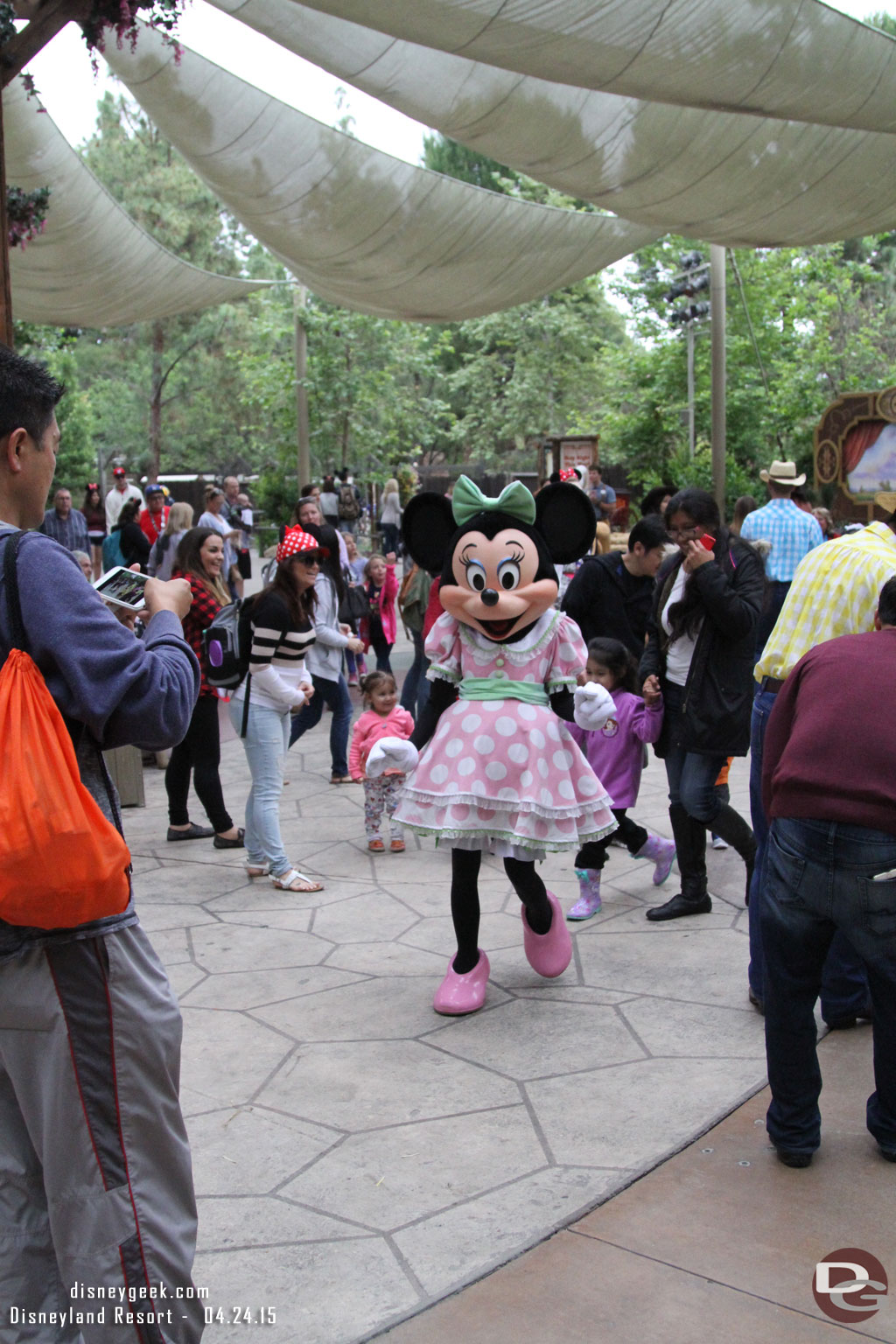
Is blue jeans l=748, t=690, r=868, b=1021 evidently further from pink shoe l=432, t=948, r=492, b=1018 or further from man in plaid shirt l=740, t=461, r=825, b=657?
man in plaid shirt l=740, t=461, r=825, b=657

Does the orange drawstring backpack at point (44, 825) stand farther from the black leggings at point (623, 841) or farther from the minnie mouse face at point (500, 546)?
the black leggings at point (623, 841)

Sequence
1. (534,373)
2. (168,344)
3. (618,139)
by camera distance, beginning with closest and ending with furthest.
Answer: (618,139)
(534,373)
(168,344)

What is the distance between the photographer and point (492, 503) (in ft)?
15.3

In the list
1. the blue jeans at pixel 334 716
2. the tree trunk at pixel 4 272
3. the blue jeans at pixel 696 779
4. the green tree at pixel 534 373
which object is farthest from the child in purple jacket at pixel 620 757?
the green tree at pixel 534 373

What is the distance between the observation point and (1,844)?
1.96 m

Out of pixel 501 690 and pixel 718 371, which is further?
pixel 718 371

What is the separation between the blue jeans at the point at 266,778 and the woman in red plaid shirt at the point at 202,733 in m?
0.43

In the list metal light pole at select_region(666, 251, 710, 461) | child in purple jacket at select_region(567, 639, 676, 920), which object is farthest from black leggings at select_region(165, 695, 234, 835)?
metal light pole at select_region(666, 251, 710, 461)

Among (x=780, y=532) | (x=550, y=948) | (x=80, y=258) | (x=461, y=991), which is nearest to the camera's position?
(x=461, y=991)

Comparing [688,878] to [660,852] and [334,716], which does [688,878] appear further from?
[334,716]

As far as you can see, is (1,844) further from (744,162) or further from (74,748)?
(744,162)

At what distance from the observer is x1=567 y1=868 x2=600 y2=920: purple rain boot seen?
5.46m

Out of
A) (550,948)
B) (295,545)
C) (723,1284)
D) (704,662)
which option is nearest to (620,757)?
(704,662)

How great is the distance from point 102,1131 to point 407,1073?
1949mm
